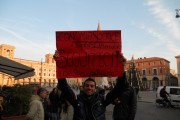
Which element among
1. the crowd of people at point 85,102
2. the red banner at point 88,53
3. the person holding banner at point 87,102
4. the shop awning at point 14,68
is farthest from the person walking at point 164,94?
the person holding banner at point 87,102

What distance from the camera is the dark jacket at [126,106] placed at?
5723 mm

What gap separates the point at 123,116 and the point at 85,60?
2.41 metres

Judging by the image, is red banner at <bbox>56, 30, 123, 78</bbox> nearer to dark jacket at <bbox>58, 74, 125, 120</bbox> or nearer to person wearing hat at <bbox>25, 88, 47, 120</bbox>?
dark jacket at <bbox>58, 74, 125, 120</bbox>

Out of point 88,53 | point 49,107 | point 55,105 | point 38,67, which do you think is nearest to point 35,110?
point 55,105

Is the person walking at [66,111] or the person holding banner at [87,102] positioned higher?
the person holding banner at [87,102]

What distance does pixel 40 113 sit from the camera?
5906 mm

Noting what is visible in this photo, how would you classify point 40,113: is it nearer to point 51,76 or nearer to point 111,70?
point 111,70

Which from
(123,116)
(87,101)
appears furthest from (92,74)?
(123,116)

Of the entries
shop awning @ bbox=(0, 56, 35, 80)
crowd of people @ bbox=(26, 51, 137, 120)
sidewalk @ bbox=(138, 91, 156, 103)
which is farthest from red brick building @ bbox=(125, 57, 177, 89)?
crowd of people @ bbox=(26, 51, 137, 120)

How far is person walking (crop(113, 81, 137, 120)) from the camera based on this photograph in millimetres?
5721

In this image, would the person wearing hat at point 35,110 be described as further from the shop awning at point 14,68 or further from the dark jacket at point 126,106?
the shop awning at point 14,68

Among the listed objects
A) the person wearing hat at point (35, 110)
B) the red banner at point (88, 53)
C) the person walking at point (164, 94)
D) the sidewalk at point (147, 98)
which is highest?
the red banner at point (88, 53)

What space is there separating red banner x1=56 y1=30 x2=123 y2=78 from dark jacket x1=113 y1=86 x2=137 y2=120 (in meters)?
2.02

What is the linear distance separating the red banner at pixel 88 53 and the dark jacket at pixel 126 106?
79.7 inches
